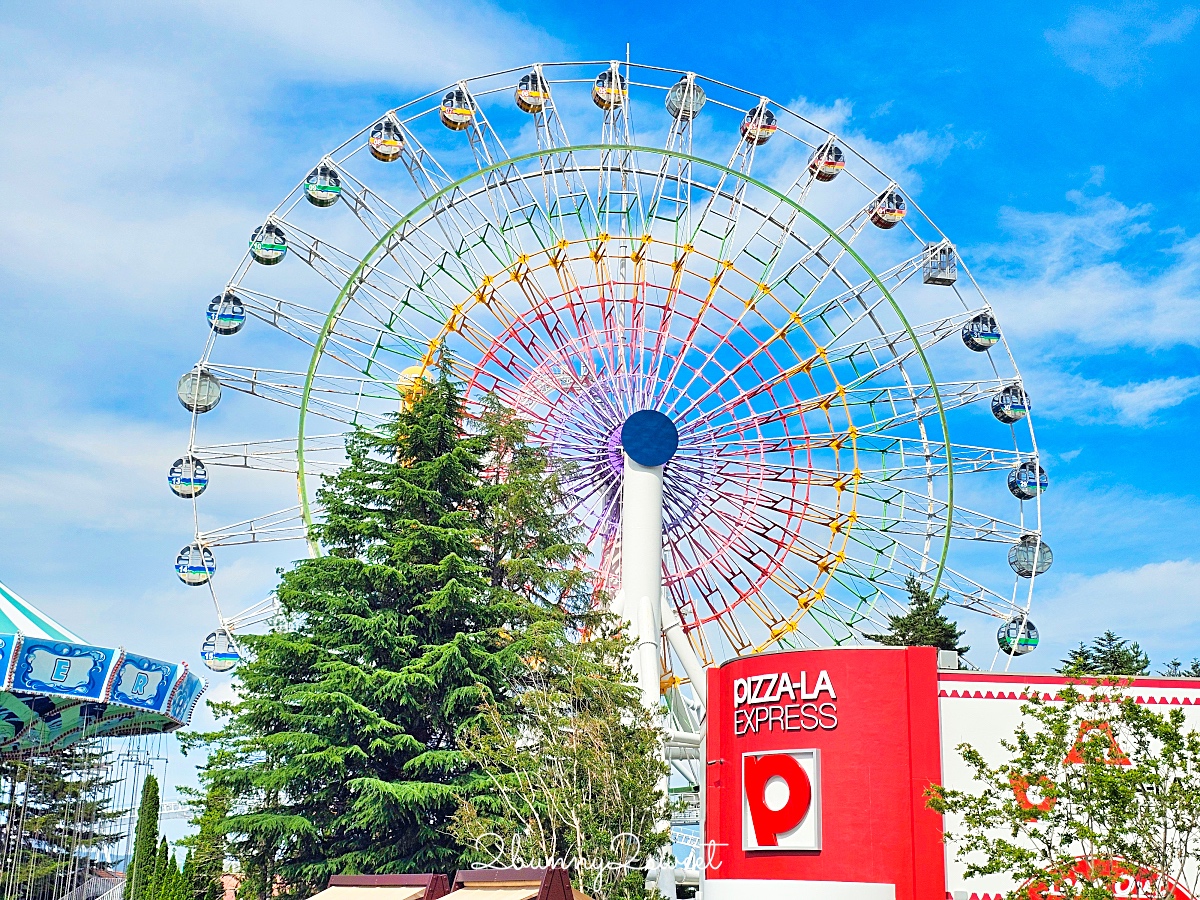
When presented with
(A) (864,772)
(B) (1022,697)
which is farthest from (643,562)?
(B) (1022,697)

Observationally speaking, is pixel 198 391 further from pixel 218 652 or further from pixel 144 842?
pixel 144 842

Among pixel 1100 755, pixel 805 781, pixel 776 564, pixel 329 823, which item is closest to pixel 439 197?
pixel 776 564

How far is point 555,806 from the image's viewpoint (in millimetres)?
25906

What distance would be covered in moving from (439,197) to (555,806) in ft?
49.8

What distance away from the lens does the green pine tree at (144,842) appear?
35969mm

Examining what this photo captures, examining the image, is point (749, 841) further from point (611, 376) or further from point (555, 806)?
point (611, 376)

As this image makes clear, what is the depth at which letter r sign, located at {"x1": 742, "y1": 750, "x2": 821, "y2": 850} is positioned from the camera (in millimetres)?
23516

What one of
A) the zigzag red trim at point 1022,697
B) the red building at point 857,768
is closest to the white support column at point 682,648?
the red building at point 857,768

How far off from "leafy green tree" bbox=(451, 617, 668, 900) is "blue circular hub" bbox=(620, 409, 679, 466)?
207 inches

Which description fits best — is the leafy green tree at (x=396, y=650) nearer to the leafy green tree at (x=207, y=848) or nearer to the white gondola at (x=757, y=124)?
the leafy green tree at (x=207, y=848)

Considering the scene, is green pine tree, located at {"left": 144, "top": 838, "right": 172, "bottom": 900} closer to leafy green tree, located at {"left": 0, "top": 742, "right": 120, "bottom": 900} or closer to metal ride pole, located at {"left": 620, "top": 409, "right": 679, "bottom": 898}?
leafy green tree, located at {"left": 0, "top": 742, "right": 120, "bottom": 900}

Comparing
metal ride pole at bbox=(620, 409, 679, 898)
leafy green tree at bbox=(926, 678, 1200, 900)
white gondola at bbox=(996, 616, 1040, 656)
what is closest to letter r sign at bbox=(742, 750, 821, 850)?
leafy green tree at bbox=(926, 678, 1200, 900)

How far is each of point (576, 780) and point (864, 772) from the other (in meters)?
5.82

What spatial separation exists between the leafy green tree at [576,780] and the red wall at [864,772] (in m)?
2.12
